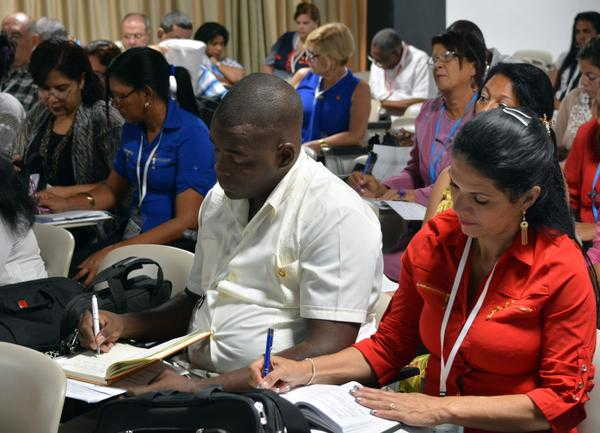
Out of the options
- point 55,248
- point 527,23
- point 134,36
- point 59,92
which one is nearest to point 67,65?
point 59,92

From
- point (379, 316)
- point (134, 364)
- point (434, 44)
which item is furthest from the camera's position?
point (434, 44)

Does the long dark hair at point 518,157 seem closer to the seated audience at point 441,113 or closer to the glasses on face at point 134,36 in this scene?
the seated audience at point 441,113

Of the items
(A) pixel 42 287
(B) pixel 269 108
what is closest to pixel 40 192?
(A) pixel 42 287

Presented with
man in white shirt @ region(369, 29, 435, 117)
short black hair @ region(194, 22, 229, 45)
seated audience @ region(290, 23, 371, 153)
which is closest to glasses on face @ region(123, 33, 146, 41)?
short black hair @ region(194, 22, 229, 45)

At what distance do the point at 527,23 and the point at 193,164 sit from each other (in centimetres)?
638

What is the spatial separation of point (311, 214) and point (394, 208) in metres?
1.33

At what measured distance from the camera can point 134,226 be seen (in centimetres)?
420

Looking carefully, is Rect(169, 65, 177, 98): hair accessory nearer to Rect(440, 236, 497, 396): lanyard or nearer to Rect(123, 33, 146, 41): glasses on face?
Rect(440, 236, 497, 396): lanyard

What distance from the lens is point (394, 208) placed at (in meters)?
3.70

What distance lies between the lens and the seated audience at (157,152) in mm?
4023

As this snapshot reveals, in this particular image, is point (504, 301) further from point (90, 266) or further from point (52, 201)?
point (52, 201)

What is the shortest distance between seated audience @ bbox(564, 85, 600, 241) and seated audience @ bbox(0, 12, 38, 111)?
3782 mm

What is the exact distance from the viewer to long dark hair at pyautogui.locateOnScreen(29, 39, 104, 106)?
15.3 ft

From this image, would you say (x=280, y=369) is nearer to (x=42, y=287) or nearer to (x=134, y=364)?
(x=134, y=364)
